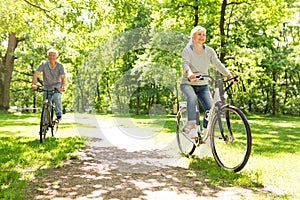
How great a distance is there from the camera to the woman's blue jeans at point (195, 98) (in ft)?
17.4

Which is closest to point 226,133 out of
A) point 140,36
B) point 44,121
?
point 44,121

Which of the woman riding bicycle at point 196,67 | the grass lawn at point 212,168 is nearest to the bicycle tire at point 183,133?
the grass lawn at point 212,168

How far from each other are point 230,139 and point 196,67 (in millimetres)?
1316

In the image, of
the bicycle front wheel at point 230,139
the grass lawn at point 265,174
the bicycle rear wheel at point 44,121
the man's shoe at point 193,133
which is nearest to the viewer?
the grass lawn at point 265,174

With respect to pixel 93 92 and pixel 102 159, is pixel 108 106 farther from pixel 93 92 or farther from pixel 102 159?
pixel 102 159

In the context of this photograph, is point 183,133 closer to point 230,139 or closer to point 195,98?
point 195,98

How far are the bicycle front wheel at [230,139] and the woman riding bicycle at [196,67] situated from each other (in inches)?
16.0

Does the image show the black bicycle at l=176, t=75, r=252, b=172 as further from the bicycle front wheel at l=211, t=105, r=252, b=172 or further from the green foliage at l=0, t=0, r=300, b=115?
the green foliage at l=0, t=0, r=300, b=115

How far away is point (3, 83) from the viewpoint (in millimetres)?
25734

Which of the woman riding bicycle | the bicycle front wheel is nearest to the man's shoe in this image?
the woman riding bicycle

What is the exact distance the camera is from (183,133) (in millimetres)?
5984

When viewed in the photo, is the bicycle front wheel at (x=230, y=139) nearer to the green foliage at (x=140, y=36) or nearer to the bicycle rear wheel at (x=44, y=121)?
the green foliage at (x=140, y=36)

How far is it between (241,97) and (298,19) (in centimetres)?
996

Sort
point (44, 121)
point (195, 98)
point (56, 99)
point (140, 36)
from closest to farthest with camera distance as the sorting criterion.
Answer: point (195, 98) → point (44, 121) → point (56, 99) → point (140, 36)
